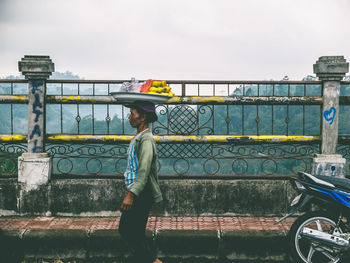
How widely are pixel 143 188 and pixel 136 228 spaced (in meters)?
0.38

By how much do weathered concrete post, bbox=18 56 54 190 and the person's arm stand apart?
2683 mm

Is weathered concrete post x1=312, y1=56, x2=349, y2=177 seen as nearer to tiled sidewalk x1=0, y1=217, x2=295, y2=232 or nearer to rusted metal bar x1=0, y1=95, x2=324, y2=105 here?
rusted metal bar x1=0, y1=95, x2=324, y2=105

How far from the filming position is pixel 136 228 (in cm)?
362

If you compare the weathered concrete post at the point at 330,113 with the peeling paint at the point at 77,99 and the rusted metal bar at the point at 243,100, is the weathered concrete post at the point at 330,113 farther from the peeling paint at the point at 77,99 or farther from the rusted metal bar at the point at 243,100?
the peeling paint at the point at 77,99

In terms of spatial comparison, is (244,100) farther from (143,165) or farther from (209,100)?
(143,165)

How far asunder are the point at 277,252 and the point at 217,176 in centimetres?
143

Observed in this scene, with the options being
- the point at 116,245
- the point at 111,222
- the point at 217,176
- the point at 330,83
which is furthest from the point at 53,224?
the point at 330,83

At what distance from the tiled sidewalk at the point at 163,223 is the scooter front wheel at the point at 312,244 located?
781 millimetres

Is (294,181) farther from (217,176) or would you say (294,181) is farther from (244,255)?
(217,176)

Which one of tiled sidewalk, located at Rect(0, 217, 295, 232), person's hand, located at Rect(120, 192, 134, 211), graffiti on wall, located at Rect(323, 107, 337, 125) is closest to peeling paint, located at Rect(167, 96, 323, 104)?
graffiti on wall, located at Rect(323, 107, 337, 125)

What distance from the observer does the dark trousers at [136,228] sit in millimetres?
3615

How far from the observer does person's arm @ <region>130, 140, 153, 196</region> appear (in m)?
3.46

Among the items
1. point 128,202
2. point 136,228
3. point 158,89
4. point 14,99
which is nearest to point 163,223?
point 136,228

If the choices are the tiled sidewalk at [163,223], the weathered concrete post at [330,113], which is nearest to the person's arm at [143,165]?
the tiled sidewalk at [163,223]
